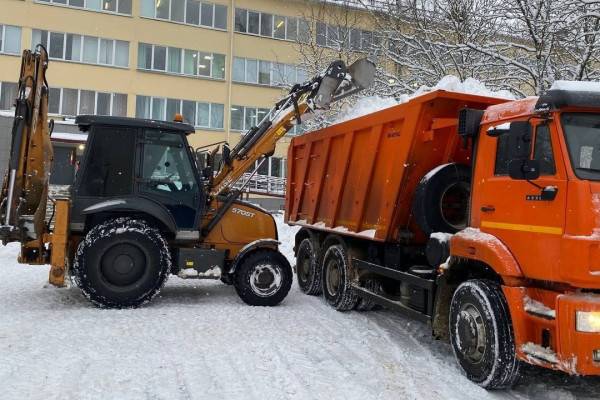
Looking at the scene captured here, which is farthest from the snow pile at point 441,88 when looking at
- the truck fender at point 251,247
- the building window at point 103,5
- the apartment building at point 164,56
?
the building window at point 103,5

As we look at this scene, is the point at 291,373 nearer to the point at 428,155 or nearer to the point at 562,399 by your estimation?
the point at 562,399

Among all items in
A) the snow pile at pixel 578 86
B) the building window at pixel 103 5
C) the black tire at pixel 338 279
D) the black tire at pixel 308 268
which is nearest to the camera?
the snow pile at pixel 578 86

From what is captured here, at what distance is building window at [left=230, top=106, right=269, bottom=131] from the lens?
30469 mm

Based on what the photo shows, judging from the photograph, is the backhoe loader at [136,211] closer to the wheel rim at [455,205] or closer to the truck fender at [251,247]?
the truck fender at [251,247]

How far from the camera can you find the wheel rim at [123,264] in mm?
7227

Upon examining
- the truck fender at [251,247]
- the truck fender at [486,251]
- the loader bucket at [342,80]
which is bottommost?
the truck fender at [251,247]

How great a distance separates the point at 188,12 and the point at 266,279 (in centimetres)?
2501

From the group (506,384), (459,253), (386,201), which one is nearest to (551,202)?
(459,253)

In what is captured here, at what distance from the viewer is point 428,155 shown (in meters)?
6.29

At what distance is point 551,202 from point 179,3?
28374mm

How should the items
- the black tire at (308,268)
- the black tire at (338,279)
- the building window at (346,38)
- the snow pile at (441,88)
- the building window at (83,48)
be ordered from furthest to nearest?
1. the building window at (83,48)
2. the building window at (346,38)
3. the black tire at (308,268)
4. the black tire at (338,279)
5. the snow pile at (441,88)

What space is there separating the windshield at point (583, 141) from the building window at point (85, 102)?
2553cm

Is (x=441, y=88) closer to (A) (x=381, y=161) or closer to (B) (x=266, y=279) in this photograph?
(A) (x=381, y=161)

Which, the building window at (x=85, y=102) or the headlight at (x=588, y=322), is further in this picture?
the building window at (x=85, y=102)
